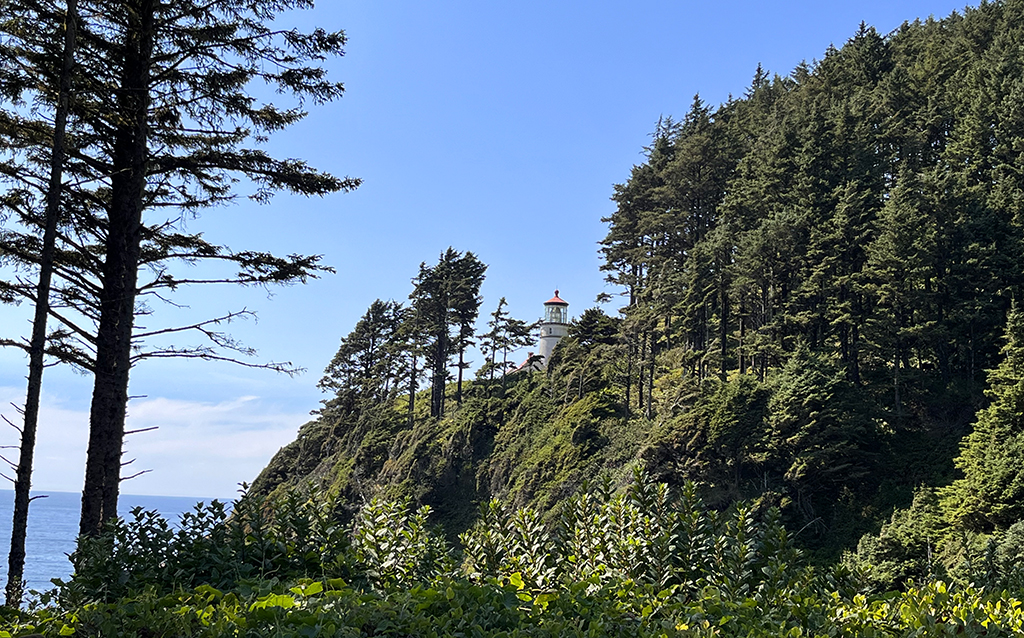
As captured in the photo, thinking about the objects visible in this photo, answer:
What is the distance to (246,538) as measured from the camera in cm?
572

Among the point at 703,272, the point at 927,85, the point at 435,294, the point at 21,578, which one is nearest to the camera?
the point at 21,578

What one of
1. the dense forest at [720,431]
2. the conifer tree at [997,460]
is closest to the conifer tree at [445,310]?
the dense forest at [720,431]

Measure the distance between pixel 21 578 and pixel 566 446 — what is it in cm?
2944

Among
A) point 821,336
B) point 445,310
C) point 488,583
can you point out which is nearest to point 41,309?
point 488,583

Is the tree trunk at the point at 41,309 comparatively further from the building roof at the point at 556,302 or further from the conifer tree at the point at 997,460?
the building roof at the point at 556,302

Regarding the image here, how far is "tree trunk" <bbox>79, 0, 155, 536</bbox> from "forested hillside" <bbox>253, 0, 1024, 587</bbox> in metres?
10.5

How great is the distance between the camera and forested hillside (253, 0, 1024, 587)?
2417cm

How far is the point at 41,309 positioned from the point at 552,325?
48008 mm

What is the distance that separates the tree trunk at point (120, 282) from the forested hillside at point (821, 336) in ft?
34.4

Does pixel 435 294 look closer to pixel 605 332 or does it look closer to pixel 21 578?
pixel 605 332

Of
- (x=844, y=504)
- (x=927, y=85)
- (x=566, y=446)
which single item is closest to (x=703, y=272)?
(x=566, y=446)

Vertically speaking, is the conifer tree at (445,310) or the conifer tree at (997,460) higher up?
the conifer tree at (445,310)

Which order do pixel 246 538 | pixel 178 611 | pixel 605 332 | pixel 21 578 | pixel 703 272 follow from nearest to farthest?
pixel 178 611, pixel 246 538, pixel 21 578, pixel 703 272, pixel 605 332

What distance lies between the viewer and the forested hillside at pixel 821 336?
2417cm
